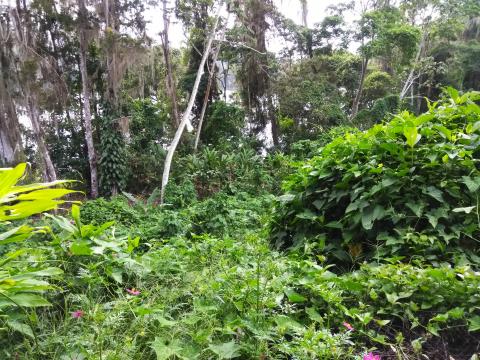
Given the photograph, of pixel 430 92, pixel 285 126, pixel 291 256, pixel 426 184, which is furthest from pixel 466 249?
pixel 430 92

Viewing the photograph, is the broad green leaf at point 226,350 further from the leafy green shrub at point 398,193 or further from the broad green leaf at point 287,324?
the leafy green shrub at point 398,193

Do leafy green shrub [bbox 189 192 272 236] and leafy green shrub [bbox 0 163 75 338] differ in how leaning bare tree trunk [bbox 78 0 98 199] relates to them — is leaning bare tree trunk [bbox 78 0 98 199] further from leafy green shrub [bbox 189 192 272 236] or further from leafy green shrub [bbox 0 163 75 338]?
leafy green shrub [bbox 0 163 75 338]

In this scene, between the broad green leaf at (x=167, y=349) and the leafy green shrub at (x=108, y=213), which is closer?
the broad green leaf at (x=167, y=349)

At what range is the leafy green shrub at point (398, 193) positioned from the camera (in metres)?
1.73

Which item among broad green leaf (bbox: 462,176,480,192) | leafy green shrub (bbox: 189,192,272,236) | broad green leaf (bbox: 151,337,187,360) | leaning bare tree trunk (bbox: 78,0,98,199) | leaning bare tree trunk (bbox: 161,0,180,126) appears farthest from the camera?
leaning bare tree trunk (bbox: 161,0,180,126)

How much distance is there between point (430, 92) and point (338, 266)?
16.2 m

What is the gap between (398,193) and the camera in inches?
74.3

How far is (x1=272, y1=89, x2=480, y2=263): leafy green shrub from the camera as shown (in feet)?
5.68

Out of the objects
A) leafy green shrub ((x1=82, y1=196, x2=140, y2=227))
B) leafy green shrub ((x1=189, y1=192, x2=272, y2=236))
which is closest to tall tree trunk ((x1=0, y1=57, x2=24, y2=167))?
leafy green shrub ((x1=82, y1=196, x2=140, y2=227))

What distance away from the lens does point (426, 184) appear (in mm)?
1854

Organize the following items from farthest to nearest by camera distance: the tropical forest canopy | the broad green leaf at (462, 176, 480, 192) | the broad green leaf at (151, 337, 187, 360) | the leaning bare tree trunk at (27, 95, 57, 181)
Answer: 1. the leaning bare tree trunk at (27, 95, 57, 181)
2. the broad green leaf at (462, 176, 480, 192)
3. the tropical forest canopy
4. the broad green leaf at (151, 337, 187, 360)

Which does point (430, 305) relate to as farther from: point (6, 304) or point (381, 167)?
point (6, 304)

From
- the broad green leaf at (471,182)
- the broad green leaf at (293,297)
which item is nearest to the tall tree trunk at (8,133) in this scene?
the broad green leaf at (293,297)

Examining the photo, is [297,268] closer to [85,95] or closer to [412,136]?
[412,136]
